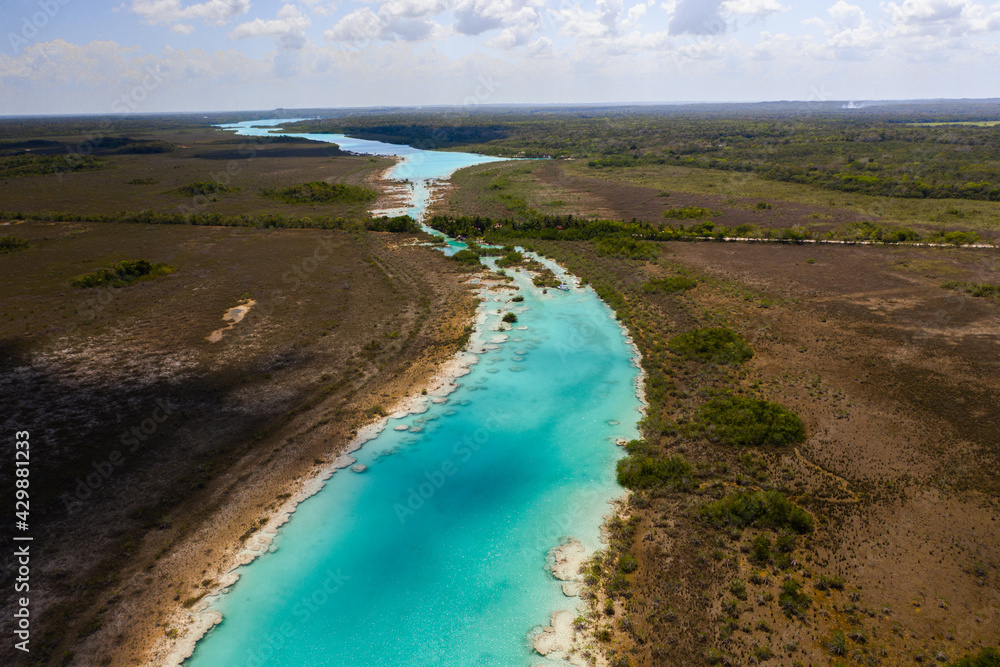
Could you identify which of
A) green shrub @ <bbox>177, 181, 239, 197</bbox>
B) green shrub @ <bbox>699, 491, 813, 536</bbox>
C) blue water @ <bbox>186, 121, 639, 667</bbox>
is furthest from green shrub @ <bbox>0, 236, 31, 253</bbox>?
green shrub @ <bbox>699, 491, 813, 536</bbox>

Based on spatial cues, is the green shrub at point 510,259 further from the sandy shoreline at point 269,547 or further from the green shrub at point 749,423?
the green shrub at point 749,423

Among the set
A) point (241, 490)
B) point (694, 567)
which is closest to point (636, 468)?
point (694, 567)

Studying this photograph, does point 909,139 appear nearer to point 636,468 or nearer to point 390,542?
point 636,468

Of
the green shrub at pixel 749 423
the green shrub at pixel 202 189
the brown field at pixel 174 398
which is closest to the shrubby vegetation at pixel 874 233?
the green shrub at pixel 749 423

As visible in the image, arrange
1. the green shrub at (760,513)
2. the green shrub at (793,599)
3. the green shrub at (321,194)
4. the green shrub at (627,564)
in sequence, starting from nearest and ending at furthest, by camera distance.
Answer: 1. the green shrub at (793,599)
2. the green shrub at (627,564)
3. the green shrub at (760,513)
4. the green shrub at (321,194)

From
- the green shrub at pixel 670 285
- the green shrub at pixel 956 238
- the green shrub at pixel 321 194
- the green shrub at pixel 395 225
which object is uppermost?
the green shrub at pixel 321 194

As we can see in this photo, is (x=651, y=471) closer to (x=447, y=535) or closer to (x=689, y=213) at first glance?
(x=447, y=535)
